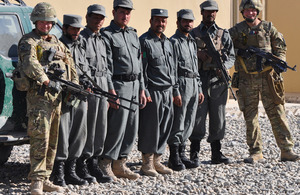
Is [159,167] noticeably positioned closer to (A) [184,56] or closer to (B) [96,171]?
(B) [96,171]

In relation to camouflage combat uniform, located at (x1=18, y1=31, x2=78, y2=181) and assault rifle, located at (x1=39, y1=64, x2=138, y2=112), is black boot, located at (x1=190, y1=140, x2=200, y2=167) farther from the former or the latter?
camouflage combat uniform, located at (x1=18, y1=31, x2=78, y2=181)

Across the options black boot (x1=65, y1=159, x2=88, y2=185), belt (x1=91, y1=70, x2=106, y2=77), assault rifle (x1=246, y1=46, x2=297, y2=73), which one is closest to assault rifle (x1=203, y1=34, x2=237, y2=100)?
assault rifle (x1=246, y1=46, x2=297, y2=73)

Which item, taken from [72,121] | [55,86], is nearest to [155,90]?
[72,121]

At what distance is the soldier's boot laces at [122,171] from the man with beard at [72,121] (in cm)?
62

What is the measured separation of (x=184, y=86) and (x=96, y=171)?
4.72 ft

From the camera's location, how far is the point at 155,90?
7.66 m

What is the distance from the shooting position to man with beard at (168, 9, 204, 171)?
792cm

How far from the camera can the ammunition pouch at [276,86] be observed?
8.52 metres

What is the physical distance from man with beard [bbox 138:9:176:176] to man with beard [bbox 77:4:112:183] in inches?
24.6

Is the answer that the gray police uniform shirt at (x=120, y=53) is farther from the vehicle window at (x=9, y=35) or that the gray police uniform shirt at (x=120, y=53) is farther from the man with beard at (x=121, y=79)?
the vehicle window at (x=9, y=35)

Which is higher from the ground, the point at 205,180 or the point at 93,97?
the point at 93,97

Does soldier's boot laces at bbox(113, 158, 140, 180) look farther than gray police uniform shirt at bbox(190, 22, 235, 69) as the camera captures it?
No

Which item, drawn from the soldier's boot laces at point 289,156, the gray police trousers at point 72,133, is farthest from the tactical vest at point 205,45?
the gray police trousers at point 72,133

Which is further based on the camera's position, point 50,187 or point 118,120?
point 118,120
